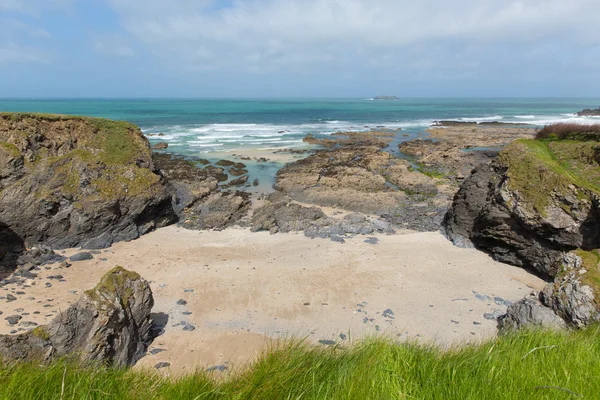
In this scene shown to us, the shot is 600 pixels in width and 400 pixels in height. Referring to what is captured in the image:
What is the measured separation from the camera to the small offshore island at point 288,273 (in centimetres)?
363

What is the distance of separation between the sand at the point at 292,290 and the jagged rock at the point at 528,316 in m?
0.53

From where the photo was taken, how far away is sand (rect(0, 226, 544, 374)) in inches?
385

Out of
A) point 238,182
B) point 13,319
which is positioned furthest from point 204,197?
point 13,319

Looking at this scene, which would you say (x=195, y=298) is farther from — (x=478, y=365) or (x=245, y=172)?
(x=245, y=172)

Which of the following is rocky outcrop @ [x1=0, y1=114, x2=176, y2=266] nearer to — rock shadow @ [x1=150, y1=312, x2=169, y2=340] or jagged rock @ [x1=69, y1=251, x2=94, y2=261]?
jagged rock @ [x1=69, y1=251, x2=94, y2=261]

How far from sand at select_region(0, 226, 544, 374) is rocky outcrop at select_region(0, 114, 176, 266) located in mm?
1268

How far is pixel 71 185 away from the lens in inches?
632

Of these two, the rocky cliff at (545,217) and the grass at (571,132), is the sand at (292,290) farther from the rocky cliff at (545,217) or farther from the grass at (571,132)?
the grass at (571,132)

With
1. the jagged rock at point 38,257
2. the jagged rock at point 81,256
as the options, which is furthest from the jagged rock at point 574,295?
the jagged rock at point 38,257

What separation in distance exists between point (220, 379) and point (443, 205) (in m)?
21.0

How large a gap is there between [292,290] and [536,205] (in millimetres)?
9495

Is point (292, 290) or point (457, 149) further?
point (457, 149)

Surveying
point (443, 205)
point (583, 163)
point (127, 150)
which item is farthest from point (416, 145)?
point (127, 150)

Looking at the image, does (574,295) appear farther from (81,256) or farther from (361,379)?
(81,256)
